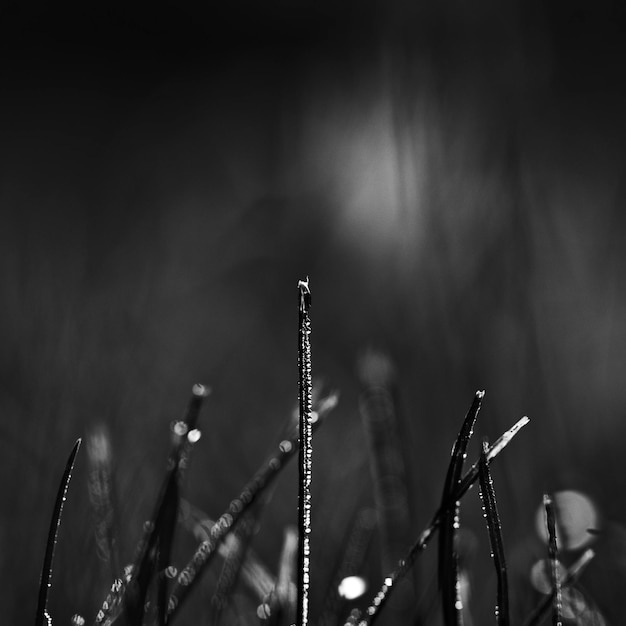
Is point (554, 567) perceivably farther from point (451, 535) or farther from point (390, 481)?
point (390, 481)

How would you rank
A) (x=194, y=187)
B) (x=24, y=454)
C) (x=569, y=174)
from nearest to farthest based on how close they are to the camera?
(x=24, y=454) < (x=569, y=174) < (x=194, y=187)

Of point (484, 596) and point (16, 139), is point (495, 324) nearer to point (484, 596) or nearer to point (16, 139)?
point (484, 596)

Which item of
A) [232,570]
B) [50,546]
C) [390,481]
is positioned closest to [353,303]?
[390,481]

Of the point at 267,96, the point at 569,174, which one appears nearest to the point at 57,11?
the point at 267,96

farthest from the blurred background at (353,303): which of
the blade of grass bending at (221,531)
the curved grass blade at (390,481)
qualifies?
the blade of grass bending at (221,531)

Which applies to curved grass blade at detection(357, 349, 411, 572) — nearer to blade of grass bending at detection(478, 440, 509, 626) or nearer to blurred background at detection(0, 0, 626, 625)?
blurred background at detection(0, 0, 626, 625)

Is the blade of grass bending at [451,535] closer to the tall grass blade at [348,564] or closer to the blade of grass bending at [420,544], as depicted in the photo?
the blade of grass bending at [420,544]
